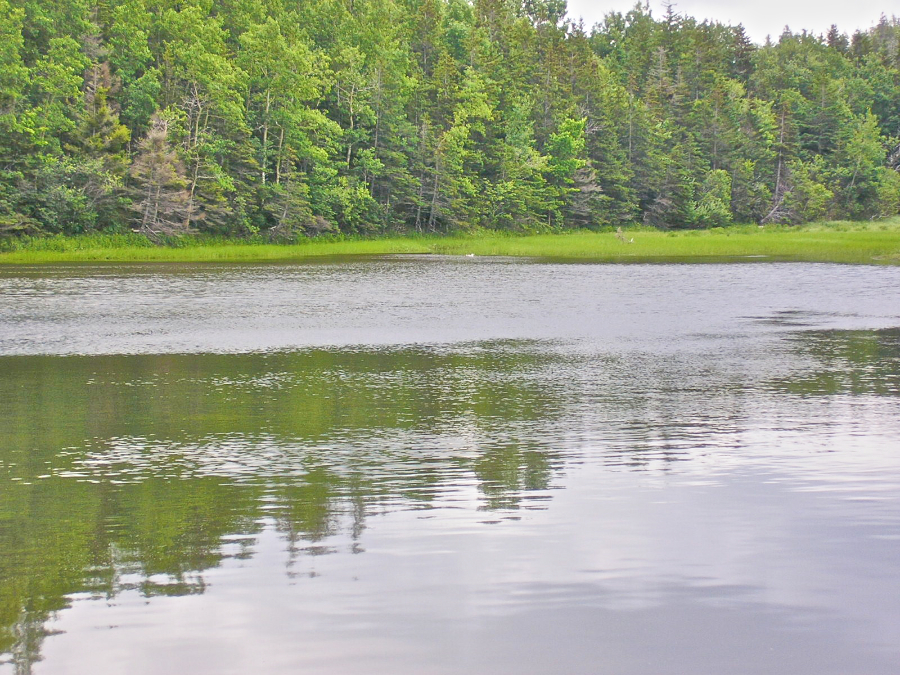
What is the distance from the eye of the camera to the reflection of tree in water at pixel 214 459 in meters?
7.52

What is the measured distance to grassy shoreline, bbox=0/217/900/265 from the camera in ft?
183

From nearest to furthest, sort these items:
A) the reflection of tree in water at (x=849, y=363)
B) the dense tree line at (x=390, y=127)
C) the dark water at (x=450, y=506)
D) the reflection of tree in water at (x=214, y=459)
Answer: the dark water at (x=450, y=506) < the reflection of tree in water at (x=214, y=459) < the reflection of tree in water at (x=849, y=363) < the dense tree line at (x=390, y=127)

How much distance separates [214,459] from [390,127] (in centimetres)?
6941

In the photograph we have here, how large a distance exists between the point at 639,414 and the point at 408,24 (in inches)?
3345

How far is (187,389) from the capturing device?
15789 millimetres

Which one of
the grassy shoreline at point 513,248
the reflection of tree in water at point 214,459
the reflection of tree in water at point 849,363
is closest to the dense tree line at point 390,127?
the grassy shoreline at point 513,248

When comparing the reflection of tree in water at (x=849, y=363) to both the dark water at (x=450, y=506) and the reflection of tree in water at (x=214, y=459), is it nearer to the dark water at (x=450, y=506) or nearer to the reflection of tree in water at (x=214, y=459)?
the dark water at (x=450, y=506)

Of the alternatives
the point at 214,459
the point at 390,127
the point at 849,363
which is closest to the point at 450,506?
the point at 214,459

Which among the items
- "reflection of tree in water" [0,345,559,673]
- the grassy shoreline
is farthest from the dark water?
the grassy shoreline

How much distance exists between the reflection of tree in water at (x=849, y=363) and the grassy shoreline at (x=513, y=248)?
30505 millimetres

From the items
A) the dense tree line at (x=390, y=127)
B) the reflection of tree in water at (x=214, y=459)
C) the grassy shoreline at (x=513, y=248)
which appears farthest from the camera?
the dense tree line at (x=390, y=127)

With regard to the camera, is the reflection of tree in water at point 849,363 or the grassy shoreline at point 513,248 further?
the grassy shoreline at point 513,248

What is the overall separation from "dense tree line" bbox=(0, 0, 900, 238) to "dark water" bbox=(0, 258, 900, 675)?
43915 millimetres

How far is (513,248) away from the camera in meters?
69.4
